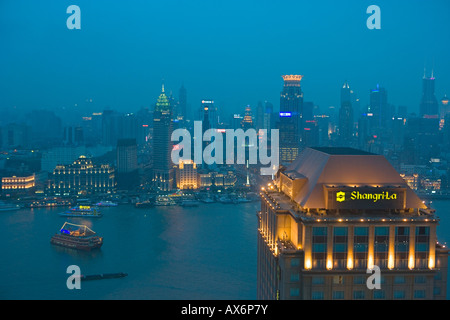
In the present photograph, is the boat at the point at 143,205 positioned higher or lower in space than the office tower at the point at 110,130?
lower

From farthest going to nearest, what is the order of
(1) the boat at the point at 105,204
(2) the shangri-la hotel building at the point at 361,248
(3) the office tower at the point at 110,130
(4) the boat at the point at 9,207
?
1. (3) the office tower at the point at 110,130
2. (1) the boat at the point at 105,204
3. (4) the boat at the point at 9,207
4. (2) the shangri-la hotel building at the point at 361,248

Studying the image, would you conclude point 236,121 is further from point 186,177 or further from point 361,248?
point 361,248

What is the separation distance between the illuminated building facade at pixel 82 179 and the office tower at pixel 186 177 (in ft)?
11.1

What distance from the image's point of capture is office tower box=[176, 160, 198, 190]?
27.4 metres

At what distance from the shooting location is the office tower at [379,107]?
1647 inches

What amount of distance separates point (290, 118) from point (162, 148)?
33.8ft

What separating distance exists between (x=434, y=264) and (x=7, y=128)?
113 ft

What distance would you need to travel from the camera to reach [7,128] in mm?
34750

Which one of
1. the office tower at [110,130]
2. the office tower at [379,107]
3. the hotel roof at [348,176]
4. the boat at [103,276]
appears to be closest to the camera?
the hotel roof at [348,176]

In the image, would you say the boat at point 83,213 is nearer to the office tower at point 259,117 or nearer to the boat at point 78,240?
the boat at point 78,240

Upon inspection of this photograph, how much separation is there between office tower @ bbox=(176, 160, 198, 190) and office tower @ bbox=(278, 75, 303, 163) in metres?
6.08

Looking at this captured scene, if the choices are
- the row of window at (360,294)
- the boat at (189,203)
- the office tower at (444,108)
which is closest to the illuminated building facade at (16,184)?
the boat at (189,203)
